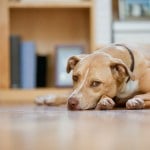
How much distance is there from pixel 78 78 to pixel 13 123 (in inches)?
21.3

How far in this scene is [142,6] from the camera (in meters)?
3.13

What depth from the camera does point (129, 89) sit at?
1.91 meters

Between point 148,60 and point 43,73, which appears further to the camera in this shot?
point 43,73

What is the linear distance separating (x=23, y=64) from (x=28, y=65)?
0.03m

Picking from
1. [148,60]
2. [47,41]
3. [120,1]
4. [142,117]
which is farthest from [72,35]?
[142,117]

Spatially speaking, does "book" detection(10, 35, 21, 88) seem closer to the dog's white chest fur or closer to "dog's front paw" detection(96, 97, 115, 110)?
the dog's white chest fur

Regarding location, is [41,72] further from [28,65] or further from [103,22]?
[103,22]

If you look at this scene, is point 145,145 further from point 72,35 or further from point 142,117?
point 72,35

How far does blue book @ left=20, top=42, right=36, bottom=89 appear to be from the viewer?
124 inches

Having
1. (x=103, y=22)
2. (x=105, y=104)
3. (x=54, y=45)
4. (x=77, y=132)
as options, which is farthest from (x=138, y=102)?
(x=54, y=45)

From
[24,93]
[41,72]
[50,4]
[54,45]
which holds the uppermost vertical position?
[50,4]

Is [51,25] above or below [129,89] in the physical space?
above

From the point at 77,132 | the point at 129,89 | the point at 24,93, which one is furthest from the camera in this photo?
the point at 24,93

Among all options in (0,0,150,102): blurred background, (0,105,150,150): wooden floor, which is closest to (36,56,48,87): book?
(0,0,150,102): blurred background
